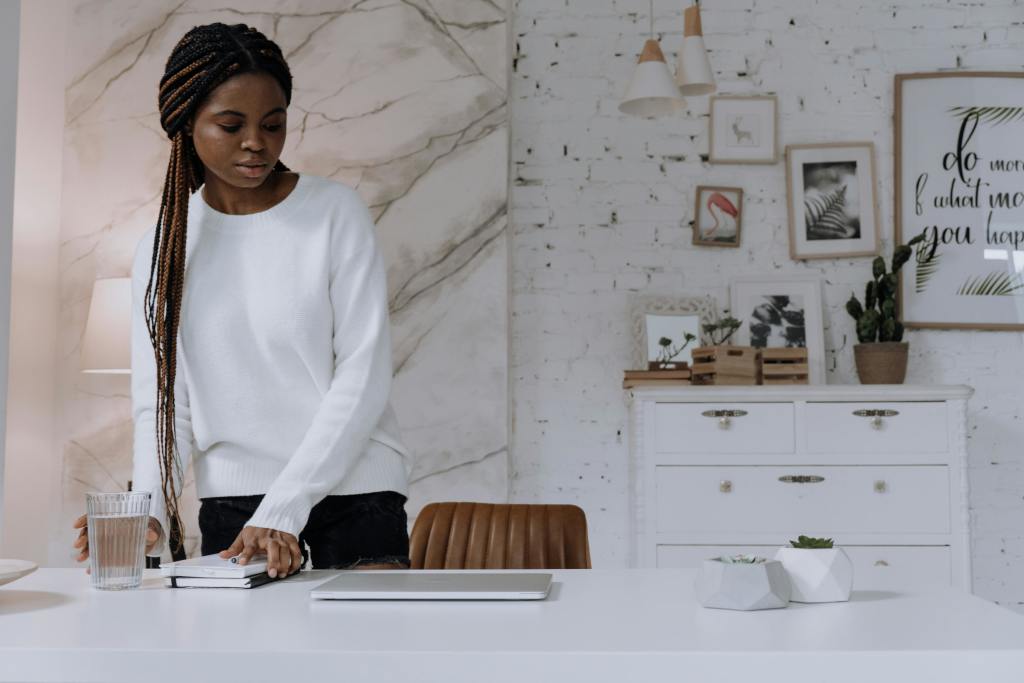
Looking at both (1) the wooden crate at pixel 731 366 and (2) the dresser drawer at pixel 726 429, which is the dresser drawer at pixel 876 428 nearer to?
(2) the dresser drawer at pixel 726 429

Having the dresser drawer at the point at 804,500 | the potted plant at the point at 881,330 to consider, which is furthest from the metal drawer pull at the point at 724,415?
the potted plant at the point at 881,330

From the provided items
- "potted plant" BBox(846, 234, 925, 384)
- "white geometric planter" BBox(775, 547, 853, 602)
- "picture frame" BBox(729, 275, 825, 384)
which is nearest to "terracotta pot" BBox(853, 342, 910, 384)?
"potted plant" BBox(846, 234, 925, 384)

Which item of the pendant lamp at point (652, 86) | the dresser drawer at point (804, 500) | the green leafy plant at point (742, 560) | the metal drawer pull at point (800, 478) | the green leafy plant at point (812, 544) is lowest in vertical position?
the dresser drawer at point (804, 500)

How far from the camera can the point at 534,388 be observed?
380 centimetres

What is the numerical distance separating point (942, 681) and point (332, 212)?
3.60 ft

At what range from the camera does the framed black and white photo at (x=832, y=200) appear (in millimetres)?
3807

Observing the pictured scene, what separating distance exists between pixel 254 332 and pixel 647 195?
2530 mm

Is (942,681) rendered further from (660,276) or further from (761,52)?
(761,52)

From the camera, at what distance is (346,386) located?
150 centimetres

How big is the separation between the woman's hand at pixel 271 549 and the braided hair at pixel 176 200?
20 centimetres

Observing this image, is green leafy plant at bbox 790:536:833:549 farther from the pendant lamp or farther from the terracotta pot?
the terracotta pot

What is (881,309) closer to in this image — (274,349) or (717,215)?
(717,215)

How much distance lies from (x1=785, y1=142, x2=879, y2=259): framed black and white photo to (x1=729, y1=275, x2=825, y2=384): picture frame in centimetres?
13

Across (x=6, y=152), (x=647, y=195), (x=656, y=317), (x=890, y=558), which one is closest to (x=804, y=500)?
(x=890, y=558)
